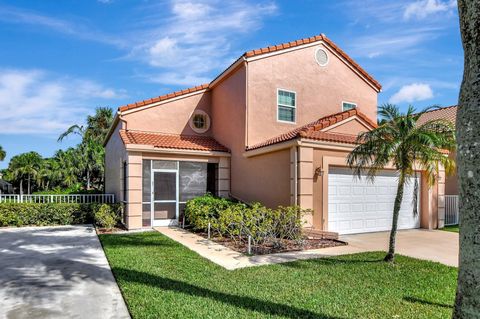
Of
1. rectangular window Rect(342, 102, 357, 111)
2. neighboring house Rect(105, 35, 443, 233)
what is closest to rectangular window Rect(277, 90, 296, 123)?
neighboring house Rect(105, 35, 443, 233)

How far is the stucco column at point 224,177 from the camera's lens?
50.6 ft

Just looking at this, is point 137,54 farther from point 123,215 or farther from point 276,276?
point 276,276

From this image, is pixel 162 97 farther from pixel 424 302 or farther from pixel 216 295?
pixel 424 302

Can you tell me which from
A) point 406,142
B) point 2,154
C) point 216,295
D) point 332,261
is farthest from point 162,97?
point 2,154

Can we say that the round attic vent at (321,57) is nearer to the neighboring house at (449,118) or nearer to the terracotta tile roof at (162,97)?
the terracotta tile roof at (162,97)

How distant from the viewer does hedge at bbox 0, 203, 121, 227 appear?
1433cm

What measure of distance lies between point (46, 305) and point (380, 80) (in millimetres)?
17800

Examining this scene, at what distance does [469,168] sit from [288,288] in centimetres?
415

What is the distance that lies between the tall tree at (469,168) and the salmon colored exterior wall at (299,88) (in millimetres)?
11096

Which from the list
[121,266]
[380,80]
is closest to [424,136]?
[121,266]

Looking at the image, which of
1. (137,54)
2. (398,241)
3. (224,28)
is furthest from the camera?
(137,54)

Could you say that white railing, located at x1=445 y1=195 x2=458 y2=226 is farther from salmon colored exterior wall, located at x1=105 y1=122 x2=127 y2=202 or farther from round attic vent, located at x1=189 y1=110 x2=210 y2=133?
salmon colored exterior wall, located at x1=105 y1=122 x2=127 y2=202

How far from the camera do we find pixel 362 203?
492 inches

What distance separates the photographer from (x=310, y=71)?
1522cm
